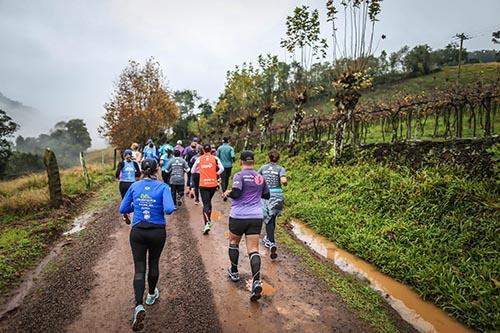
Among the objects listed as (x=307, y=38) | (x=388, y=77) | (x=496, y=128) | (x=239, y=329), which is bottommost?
(x=239, y=329)

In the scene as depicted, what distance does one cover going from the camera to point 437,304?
16.8ft

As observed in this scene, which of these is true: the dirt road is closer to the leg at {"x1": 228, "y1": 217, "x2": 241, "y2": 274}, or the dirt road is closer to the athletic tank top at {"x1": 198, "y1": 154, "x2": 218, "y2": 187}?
the leg at {"x1": 228, "y1": 217, "x2": 241, "y2": 274}

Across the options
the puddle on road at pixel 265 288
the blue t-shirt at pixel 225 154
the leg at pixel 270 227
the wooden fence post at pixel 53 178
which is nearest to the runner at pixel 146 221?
the puddle on road at pixel 265 288

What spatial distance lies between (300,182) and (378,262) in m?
6.44

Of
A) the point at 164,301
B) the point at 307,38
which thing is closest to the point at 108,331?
the point at 164,301

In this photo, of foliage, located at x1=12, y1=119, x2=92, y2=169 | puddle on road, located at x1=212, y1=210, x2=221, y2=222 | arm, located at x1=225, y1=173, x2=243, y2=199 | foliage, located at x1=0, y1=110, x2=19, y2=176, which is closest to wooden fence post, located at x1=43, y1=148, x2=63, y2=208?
puddle on road, located at x1=212, y1=210, x2=221, y2=222

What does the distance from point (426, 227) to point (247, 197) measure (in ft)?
→ 15.0

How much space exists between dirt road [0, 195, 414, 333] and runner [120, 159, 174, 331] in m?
0.65

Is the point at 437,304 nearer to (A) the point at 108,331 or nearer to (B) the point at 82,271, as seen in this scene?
(A) the point at 108,331

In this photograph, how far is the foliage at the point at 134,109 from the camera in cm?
2788

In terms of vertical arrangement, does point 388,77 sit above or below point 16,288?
above

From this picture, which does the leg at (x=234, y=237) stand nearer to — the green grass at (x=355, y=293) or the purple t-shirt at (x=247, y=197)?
the purple t-shirt at (x=247, y=197)

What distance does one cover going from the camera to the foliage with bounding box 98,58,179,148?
1097 inches

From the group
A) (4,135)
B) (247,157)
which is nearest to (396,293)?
(247,157)
